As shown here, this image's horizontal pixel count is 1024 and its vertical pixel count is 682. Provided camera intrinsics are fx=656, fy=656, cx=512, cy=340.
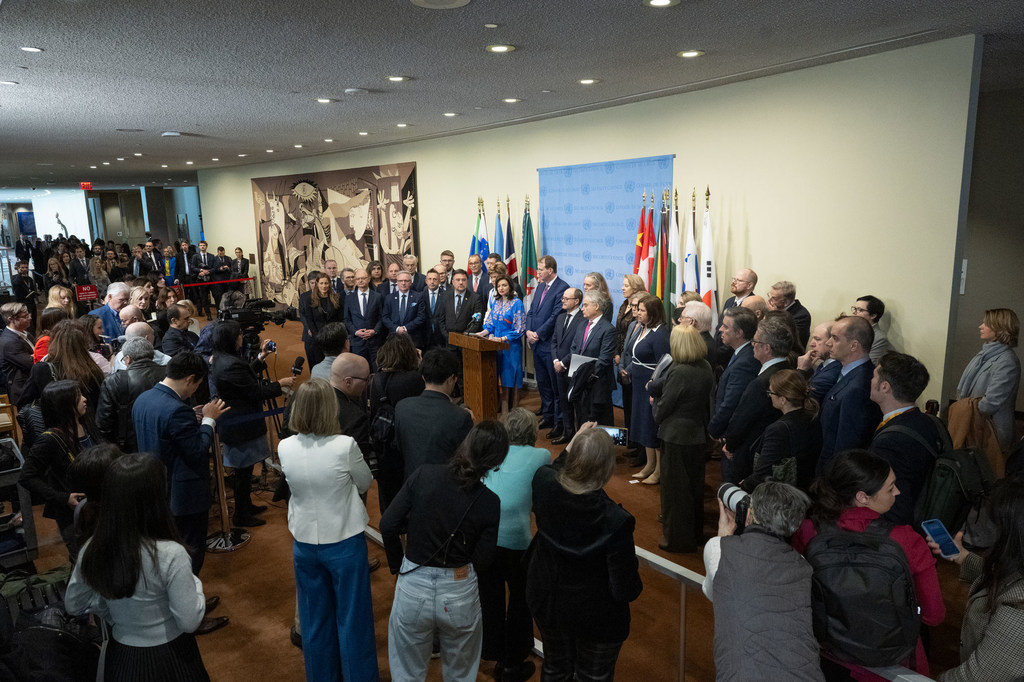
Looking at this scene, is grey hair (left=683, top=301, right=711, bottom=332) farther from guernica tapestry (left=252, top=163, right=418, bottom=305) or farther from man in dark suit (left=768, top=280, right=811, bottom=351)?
guernica tapestry (left=252, top=163, right=418, bottom=305)

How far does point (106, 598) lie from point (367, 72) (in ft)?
14.4

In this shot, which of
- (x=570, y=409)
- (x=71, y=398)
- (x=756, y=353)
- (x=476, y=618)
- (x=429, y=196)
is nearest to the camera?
(x=476, y=618)

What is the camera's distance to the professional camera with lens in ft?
7.88

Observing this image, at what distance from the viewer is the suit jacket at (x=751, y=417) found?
3.78 metres

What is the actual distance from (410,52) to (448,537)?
362cm

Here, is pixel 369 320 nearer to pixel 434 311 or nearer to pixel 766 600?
pixel 434 311

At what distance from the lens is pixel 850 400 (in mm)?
3652

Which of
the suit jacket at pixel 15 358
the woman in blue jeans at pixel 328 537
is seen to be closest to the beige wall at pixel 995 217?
the woman in blue jeans at pixel 328 537

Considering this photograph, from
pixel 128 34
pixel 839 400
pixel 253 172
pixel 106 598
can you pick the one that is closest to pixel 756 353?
pixel 839 400

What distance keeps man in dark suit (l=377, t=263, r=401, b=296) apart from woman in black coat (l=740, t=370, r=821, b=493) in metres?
5.24

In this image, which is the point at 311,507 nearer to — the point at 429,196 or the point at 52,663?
the point at 52,663

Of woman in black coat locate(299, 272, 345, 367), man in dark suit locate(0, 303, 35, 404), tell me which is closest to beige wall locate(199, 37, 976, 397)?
woman in black coat locate(299, 272, 345, 367)

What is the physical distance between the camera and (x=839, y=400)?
370cm

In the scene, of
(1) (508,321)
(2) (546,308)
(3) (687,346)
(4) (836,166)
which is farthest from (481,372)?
(4) (836,166)
